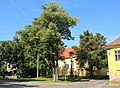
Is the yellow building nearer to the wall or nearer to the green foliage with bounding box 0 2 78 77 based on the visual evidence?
the wall

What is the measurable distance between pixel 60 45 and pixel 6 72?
2744 centimetres

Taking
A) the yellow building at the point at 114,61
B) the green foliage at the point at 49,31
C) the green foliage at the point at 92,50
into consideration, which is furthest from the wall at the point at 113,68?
the green foliage at the point at 92,50

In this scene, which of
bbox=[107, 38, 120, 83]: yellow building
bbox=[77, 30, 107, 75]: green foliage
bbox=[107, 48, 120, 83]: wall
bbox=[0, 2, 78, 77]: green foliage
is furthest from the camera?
bbox=[77, 30, 107, 75]: green foliage

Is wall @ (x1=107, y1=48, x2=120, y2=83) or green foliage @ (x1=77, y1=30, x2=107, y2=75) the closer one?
wall @ (x1=107, y1=48, x2=120, y2=83)

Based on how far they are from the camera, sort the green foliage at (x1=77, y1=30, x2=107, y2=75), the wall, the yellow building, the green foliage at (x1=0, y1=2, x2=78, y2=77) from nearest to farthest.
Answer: the wall, the yellow building, the green foliage at (x1=0, y1=2, x2=78, y2=77), the green foliage at (x1=77, y1=30, x2=107, y2=75)

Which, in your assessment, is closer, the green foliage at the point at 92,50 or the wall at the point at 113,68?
the wall at the point at 113,68

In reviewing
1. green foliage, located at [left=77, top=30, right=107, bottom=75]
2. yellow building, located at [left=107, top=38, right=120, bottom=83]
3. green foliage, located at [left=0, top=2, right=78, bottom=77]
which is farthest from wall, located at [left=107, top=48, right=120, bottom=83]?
green foliage, located at [left=77, top=30, right=107, bottom=75]

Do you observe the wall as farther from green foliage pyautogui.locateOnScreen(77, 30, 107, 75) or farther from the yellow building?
green foliage pyautogui.locateOnScreen(77, 30, 107, 75)

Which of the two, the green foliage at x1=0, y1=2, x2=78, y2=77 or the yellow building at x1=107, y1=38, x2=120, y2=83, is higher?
the green foliage at x1=0, y1=2, x2=78, y2=77

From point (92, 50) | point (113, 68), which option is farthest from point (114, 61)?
point (92, 50)

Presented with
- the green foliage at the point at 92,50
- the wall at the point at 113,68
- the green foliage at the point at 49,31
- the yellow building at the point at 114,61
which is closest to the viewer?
the wall at the point at 113,68

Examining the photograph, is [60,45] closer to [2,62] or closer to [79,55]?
[79,55]

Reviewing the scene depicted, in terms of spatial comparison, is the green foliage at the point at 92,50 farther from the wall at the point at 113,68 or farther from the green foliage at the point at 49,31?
the wall at the point at 113,68

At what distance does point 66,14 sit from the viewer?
5378cm
